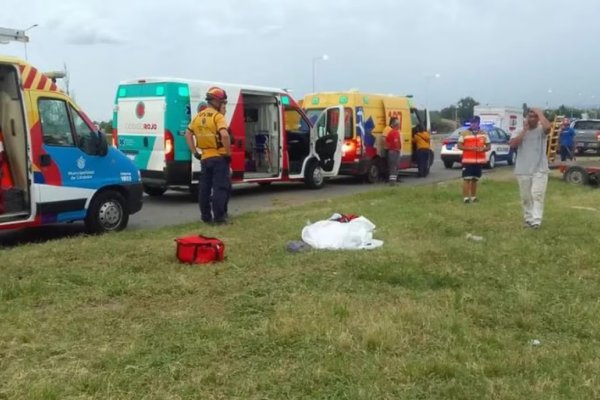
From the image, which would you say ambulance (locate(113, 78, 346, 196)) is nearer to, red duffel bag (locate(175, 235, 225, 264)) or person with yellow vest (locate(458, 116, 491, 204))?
person with yellow vest (locate(458, 116, 491, 204))

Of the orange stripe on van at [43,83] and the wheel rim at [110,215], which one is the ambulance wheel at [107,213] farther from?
the orange stripe on van at [43,83]

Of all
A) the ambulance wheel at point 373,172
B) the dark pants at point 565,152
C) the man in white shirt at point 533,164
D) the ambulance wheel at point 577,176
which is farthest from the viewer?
the dark pants at point 565,152

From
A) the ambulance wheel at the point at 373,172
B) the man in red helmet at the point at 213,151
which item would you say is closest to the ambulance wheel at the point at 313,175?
the ambulance wheel at the point at 373,172

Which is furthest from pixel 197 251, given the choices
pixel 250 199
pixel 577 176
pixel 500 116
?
pixel 500 116

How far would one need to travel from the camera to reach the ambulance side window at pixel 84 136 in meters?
8.48

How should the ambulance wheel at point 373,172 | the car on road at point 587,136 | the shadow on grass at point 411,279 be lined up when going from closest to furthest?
the shadow on grass at point 411,279 < the ambulance wheel at point 373,172 < the car on road at point 587,136

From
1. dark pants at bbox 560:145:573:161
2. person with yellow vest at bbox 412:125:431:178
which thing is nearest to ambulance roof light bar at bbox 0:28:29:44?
person with yellow vest at bbox 412:125:431:178

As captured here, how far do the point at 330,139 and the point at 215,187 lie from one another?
7359 millimetres

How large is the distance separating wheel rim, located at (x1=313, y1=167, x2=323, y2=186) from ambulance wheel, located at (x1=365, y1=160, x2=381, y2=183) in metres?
Result: 1.80

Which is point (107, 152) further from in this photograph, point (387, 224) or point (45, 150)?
point (387, 224)

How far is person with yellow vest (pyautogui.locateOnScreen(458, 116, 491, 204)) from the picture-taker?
1146cm

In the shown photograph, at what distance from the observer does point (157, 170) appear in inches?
483

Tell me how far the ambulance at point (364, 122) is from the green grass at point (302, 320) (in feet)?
29.3

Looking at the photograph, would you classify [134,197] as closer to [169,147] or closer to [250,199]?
[169,147]
